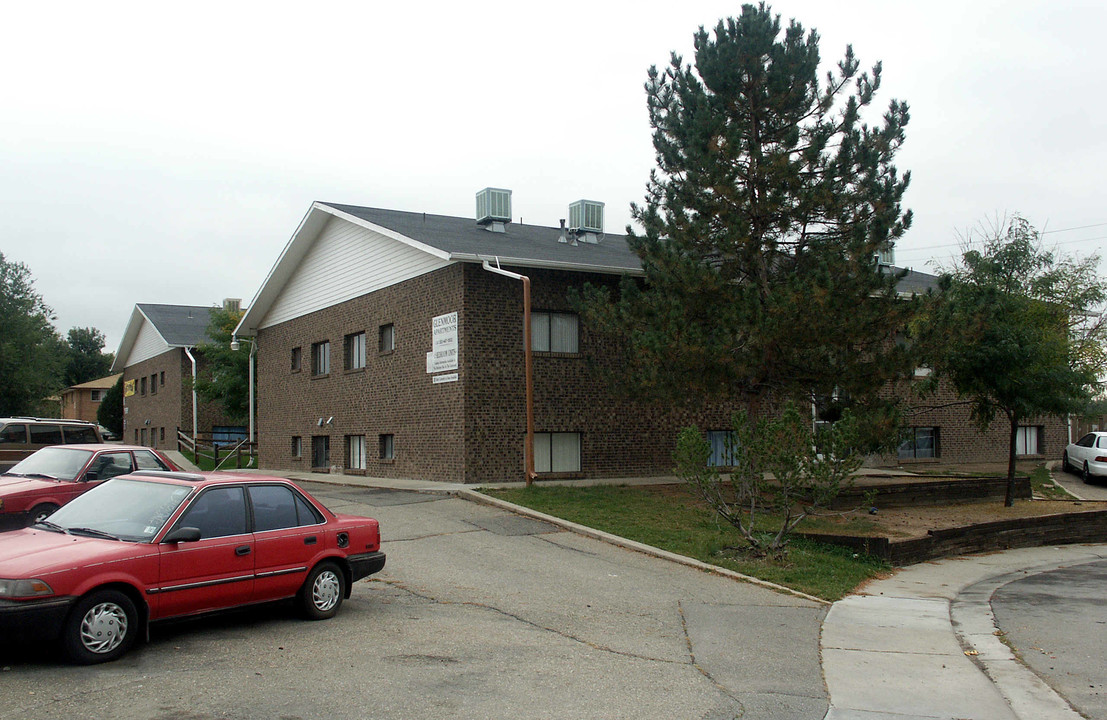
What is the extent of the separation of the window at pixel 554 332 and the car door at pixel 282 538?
12665 millimetres

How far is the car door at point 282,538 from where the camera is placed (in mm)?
7785

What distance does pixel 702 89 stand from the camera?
17.2 m

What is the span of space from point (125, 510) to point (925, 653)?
7037 millimetres

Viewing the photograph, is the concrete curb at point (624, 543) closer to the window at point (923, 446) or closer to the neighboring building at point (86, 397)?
the window at point (923, 446)

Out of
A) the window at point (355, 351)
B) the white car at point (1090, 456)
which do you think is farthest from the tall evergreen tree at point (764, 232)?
the white car at point (1090, 456)

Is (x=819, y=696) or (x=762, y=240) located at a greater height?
(x=762, y=240)

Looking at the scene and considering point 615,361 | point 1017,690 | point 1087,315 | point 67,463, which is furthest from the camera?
point 1087,315

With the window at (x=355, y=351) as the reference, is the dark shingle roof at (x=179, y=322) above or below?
above

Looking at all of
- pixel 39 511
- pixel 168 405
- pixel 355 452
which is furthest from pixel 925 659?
pixel 168 405

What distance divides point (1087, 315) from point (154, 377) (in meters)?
41.1

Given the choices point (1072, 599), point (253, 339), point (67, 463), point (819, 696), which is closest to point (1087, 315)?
point (1072, 599)

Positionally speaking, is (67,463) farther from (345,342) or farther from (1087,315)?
(1087,315)

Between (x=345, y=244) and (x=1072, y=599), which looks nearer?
(x=1072, y=599)

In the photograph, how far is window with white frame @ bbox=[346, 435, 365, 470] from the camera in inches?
987
